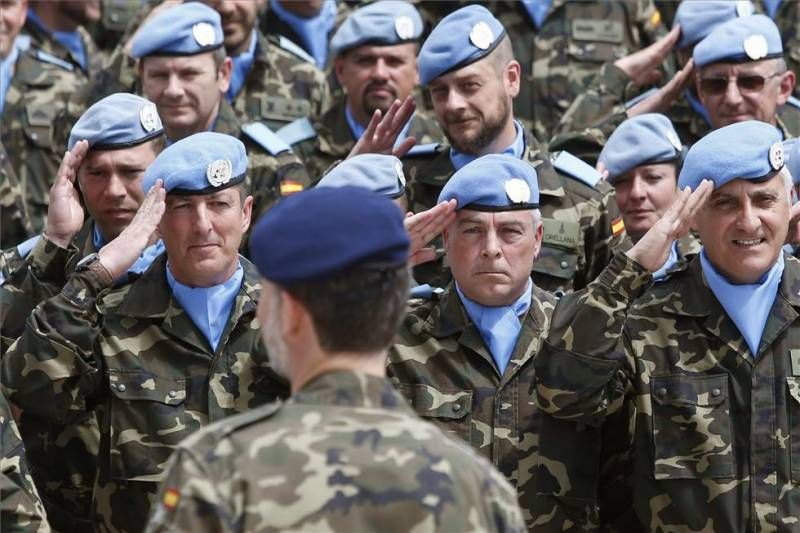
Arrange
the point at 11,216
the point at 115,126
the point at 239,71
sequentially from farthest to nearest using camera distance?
the point at 239,71, the point at 11,216, the point at 115,126

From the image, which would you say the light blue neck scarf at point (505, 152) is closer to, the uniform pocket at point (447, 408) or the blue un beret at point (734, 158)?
the blue un beret at point (734, 158)

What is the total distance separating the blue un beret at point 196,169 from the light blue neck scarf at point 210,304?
343 millimetres

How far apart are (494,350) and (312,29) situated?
4122 mm

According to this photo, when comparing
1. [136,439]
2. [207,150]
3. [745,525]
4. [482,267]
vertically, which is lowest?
[745,525]

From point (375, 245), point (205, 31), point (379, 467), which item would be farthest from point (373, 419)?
point (205, 31)

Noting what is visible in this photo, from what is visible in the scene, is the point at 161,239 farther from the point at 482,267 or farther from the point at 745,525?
the point at 745,525

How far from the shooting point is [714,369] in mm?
5980

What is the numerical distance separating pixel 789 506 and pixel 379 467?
2611 mm

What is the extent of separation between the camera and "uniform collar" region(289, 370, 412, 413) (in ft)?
12.3

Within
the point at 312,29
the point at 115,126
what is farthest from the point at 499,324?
the point at 312,29

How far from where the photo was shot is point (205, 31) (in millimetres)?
8156

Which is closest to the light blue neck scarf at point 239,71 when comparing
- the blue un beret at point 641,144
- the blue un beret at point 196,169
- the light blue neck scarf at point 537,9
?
the light blue neck scarf at point 537,9

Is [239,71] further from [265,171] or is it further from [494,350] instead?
[494,350]

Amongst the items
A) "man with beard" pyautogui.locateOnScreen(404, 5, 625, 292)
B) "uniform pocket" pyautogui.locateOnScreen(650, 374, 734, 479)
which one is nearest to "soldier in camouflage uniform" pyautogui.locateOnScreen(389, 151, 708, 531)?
"uniform pocket" pyautogui.locateOnScreen(650, 374, 734, 479)
